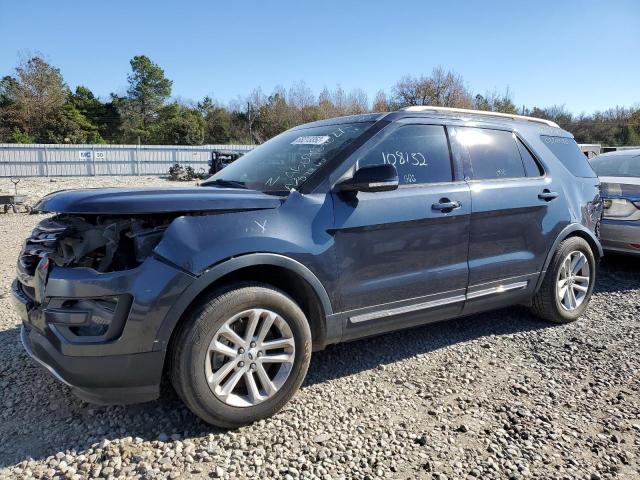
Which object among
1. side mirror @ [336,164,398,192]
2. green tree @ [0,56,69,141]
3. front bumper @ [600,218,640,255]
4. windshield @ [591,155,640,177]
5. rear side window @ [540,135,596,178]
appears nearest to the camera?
side mirror @ [336,164,398,192]

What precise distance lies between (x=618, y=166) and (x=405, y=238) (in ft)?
17.1

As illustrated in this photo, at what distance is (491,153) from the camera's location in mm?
3898

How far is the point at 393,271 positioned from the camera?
126 inches

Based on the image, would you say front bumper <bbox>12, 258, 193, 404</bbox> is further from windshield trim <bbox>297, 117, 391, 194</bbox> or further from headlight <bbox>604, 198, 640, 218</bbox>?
headlight <bbox>604, 198, 640, 218</bbox>

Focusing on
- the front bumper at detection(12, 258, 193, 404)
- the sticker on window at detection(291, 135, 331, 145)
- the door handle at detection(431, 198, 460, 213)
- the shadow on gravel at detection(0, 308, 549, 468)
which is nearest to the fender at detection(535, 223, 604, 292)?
the shadow on gravel at detection(0, 308, 549, 468)

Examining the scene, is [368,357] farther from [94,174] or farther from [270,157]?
[94,174]

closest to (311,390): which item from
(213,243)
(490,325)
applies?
(213,243)

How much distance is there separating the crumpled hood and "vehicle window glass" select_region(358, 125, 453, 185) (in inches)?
32.7

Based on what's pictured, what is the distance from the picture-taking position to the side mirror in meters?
2.91

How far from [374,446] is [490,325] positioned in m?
2.26

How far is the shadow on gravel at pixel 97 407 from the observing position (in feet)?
8.47

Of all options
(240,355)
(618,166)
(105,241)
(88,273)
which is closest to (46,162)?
(618,166)

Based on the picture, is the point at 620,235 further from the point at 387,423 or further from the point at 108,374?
the point at 108,374

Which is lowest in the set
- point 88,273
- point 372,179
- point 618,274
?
point 618,274
